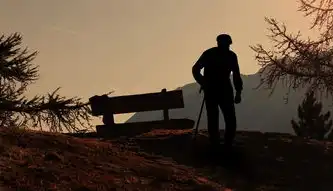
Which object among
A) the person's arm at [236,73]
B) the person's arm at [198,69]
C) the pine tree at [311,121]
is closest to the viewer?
the person's arm at [236,73]

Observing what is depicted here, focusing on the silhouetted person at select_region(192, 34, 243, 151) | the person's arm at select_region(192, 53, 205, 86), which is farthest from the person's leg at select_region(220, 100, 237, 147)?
the person's arm at select_region(192, 53, 205, 86)

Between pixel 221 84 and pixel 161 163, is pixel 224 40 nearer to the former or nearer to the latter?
pixel 221 84

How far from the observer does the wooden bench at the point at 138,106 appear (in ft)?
46.4

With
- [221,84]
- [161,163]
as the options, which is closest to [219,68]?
[221,84]

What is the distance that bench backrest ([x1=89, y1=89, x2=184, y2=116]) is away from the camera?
47.3 feet

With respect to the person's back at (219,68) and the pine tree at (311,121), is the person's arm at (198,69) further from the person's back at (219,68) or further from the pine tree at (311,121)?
the pine tree at (311,121)

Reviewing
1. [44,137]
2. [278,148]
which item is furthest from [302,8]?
[44,137]

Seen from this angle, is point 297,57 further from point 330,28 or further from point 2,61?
point 2,61

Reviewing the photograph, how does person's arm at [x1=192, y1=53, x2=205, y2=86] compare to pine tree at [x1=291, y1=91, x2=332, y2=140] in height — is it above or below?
above

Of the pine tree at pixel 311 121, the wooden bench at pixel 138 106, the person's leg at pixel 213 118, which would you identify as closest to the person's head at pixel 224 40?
the person's leg at pixel 213 118

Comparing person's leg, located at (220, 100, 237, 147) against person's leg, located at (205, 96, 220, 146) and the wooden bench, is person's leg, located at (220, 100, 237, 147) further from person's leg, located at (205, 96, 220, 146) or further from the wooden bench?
the wooden bench

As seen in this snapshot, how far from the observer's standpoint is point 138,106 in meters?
14.5

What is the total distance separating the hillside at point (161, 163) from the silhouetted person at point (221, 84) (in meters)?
0.67

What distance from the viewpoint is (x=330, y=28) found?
1883 centimetres
